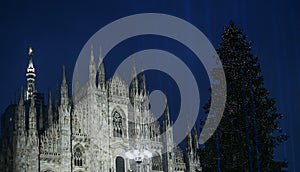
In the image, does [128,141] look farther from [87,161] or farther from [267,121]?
[267,121]

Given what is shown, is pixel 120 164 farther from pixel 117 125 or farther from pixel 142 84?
pixel 142 84

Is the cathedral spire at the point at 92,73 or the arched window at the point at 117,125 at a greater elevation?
the cathedral spire at the point at 92,73

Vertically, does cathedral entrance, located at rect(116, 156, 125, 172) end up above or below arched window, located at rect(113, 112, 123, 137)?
below

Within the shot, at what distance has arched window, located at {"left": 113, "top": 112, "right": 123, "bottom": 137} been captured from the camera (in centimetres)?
4431

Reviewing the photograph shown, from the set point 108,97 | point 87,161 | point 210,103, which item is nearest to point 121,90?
point 108,97

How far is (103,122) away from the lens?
4294 centimetres

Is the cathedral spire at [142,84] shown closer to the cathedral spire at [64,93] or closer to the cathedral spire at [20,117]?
the cathedral spire at [64,93]

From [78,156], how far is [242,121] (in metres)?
23.3

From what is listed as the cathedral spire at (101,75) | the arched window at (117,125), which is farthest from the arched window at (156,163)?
the cathedral spire at (101,75)

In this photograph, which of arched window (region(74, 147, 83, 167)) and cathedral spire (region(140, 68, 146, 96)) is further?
cathedral spire (region(140, 68, 146, 96))

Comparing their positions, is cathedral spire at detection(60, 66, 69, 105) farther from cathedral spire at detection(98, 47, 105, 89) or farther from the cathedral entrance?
the cathedral entrance

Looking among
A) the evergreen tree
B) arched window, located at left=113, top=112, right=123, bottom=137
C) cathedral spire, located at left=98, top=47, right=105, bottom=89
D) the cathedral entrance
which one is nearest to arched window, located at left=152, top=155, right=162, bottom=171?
the cathedral entrance

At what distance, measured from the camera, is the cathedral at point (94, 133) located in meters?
37.9

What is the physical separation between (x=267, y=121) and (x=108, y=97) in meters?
25.8
